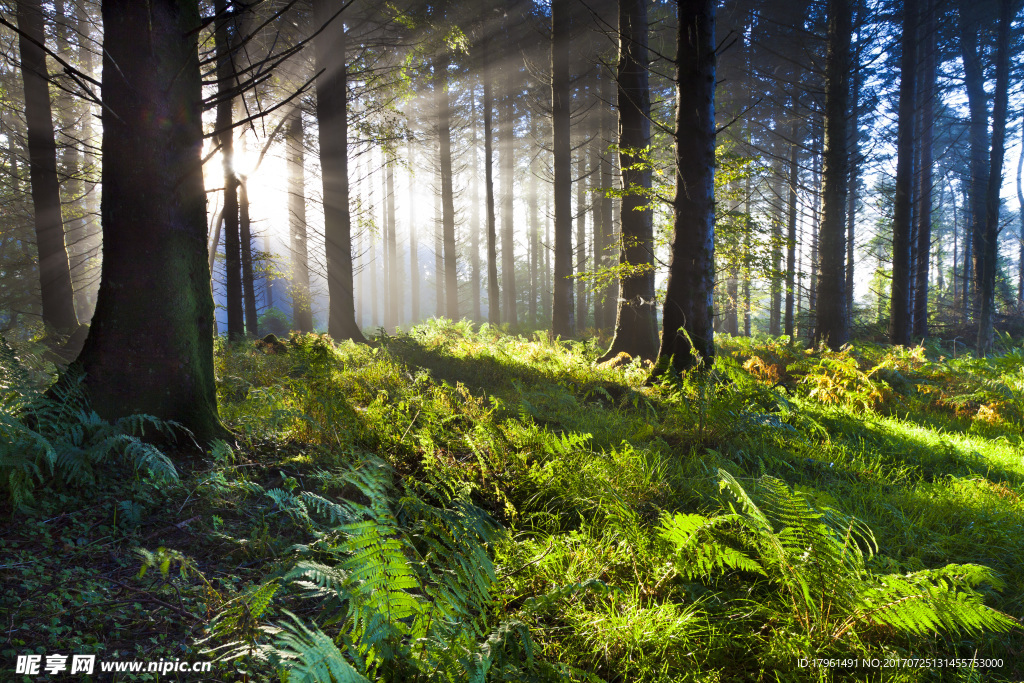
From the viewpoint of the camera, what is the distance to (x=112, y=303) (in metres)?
3.21

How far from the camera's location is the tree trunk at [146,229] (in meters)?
3.20

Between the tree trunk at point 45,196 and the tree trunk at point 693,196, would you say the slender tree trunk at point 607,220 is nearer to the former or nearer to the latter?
the tree trunk at point 693,196

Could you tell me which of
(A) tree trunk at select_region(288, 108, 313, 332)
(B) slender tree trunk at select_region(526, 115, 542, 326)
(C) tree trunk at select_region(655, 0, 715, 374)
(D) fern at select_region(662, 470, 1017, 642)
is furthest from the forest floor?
(B) slender tree trunk at select_region(526, 115, 542, 326)

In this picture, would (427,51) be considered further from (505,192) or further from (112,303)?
(112,303)

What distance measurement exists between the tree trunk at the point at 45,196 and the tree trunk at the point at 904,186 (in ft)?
63.7

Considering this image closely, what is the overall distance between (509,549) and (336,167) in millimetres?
10901

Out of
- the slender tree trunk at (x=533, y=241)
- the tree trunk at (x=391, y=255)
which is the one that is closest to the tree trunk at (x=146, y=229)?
the slender tree trunk at (x=533, y=241)

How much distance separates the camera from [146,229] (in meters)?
3.27

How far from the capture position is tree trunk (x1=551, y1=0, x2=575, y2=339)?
11.2 meters

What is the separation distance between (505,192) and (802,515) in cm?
2354

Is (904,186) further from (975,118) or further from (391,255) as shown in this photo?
(391,255)

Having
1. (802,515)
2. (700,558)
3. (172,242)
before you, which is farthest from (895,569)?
(172,242)

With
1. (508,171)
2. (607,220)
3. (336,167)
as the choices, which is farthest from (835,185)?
(508,171)

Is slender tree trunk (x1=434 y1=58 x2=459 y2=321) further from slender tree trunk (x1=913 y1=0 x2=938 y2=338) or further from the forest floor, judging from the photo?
the forest floor
